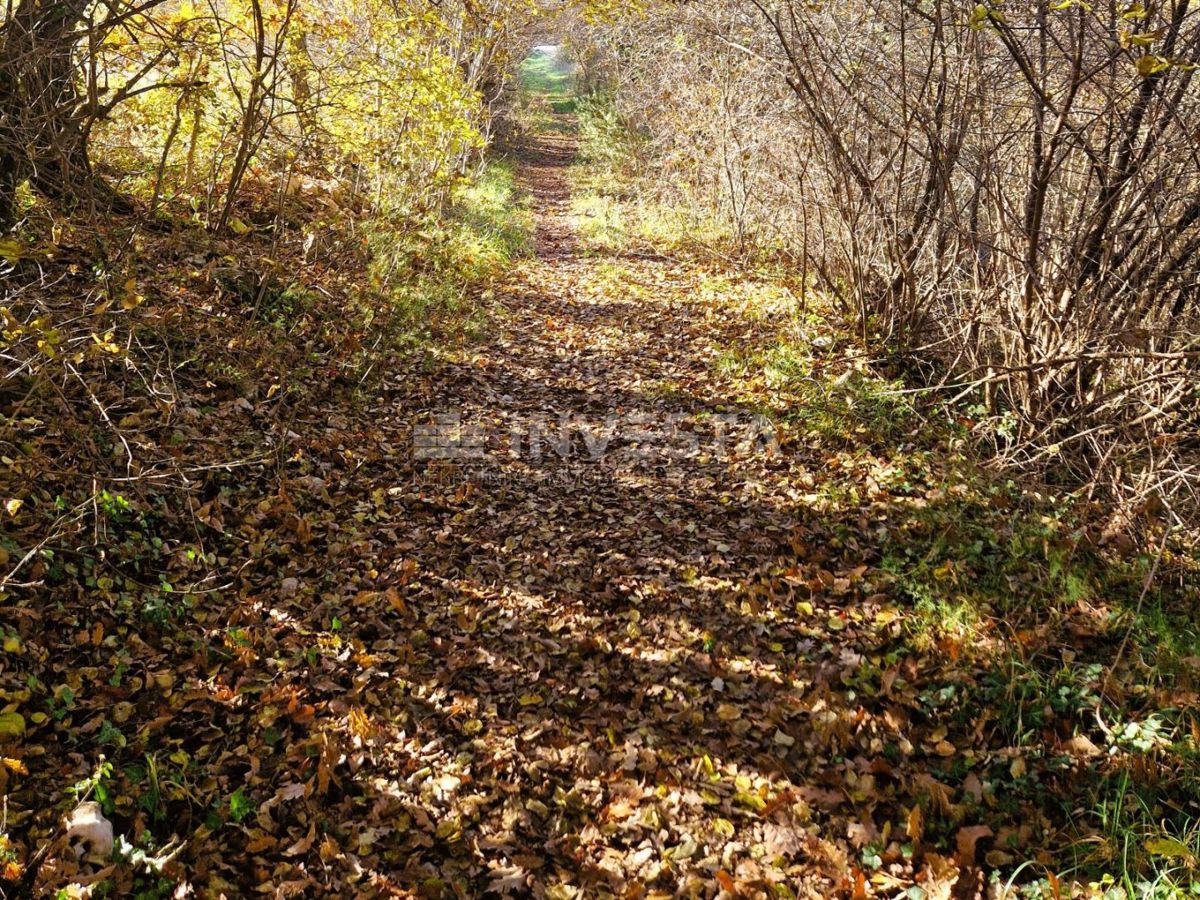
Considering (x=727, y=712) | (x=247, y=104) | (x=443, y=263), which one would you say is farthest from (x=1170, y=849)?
(x=443, y=263)

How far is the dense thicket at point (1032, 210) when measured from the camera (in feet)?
15.0

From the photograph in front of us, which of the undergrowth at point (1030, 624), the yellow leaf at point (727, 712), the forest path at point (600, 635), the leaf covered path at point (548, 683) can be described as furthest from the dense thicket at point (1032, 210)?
the yellow leaf at point (727, 712)

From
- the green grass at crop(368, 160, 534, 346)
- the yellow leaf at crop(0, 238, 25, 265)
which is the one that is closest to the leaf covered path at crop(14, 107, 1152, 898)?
the yellow leaf at crop(0, 238, 25, 265)

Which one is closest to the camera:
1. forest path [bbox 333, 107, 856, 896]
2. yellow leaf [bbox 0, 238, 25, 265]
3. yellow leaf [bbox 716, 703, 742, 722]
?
yellow leaf [bbox 0, 238, 25, 265]

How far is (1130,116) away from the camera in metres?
4.58

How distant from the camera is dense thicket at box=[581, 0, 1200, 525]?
4559mm

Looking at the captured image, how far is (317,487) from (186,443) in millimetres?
988

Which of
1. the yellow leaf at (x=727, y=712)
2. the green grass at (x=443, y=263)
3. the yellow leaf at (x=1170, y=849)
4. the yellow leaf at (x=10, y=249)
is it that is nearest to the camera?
the yellow leaf at (x=1170, y=849)

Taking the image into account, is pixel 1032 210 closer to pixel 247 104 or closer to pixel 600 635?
pixel 600 635

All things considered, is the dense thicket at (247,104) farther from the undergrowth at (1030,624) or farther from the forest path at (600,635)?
the undergrowth at (1030,624)

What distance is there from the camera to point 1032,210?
525 cm

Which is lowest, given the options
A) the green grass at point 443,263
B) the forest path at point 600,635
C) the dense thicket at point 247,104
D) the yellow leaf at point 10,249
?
the forest path at point 600,635

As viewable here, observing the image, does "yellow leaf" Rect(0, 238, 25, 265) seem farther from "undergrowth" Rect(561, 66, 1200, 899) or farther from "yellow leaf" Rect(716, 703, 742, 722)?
"undergrowth" Rect(561, 66, 1200, 899)

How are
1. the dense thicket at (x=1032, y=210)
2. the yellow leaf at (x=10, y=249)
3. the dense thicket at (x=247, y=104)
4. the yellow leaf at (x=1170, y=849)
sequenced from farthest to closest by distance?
the dense thicket at (x=247, y=104) → the dense thicket at (x=1032, y=210) → the yellow leaf at (x=10, y=249) → the yellow leaf at (x=1170, y=849)
